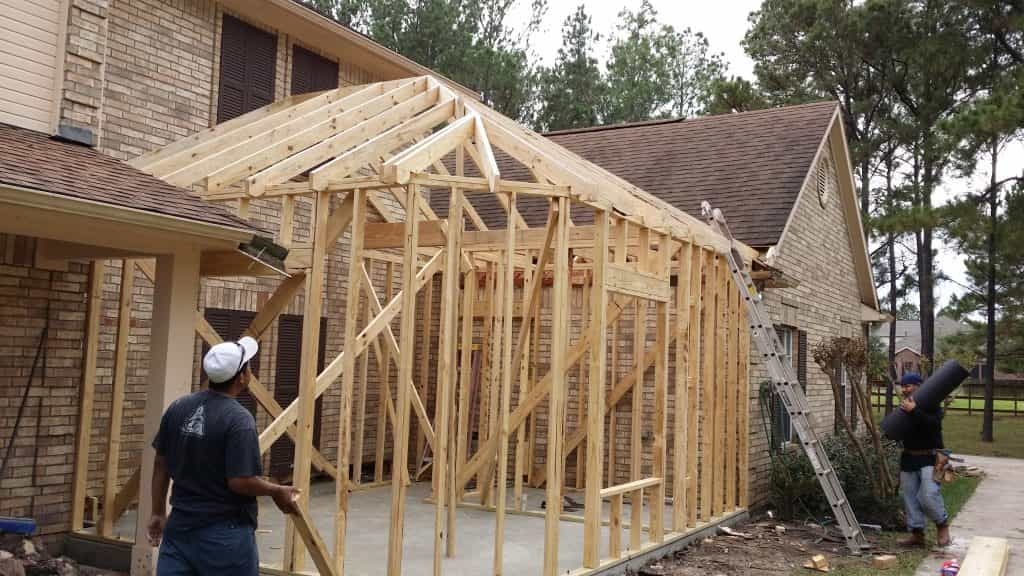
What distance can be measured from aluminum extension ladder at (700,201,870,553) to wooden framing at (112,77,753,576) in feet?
0.93

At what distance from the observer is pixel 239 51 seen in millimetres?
10758

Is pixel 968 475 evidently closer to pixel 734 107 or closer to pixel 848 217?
pixel 848 217

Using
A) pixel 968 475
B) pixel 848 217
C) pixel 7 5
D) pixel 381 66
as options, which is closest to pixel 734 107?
pixel 848 217

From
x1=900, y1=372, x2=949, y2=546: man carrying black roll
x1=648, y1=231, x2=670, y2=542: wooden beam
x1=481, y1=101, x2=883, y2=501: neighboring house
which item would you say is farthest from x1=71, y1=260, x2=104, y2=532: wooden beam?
x1=900, y1=372, x2=949, y2=546: man carrying black roll

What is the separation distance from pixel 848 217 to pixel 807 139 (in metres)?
2.59

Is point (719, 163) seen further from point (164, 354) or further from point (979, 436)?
point (979, 436)

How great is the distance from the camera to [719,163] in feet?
47.9

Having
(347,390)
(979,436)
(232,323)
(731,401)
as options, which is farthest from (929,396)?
(979,436)

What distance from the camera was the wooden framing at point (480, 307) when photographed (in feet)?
20.9

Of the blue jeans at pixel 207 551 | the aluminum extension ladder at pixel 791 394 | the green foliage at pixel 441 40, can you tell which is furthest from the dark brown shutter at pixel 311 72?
the green foliage at pixel 441 40

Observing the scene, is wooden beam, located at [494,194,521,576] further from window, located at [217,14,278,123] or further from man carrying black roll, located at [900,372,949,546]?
window, located at [217,14,278,123]

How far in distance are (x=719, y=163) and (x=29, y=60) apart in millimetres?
10295

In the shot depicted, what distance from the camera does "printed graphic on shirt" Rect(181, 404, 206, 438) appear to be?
4000mm

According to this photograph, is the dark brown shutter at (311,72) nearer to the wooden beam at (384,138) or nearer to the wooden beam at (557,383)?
the wooden beam at (384,138)
